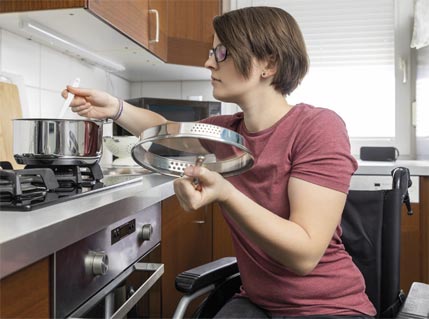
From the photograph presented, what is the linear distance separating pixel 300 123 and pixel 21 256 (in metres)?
0.58

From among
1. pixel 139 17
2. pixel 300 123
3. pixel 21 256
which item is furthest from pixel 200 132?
pixel 139 17

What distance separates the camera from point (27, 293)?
0.57 m

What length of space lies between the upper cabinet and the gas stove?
1.57ft

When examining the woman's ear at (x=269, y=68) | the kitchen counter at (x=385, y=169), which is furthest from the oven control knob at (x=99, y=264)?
the kitchen counter at (x=385, y=169)

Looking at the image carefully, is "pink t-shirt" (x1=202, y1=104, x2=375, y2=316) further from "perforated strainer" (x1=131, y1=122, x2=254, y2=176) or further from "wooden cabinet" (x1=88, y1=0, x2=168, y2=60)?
"wooden cabinet" (x1=88, y1=0, x2=168, y2=60)

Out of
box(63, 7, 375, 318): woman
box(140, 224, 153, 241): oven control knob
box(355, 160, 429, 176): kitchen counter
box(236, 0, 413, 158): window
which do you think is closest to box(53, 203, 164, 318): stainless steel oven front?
box(140, 224, 153, 241): oven control knob

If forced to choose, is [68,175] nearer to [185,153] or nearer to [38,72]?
[185,153]

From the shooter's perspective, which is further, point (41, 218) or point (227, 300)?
point (227, 300)

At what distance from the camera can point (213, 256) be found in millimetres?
1931

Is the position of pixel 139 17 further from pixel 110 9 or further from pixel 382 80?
pixel 382 80

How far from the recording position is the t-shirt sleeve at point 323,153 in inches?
30.6

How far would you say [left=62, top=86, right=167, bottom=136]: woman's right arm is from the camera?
3.46ft

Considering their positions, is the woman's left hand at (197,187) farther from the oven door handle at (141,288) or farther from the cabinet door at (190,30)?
the cabinet door at (190,30)

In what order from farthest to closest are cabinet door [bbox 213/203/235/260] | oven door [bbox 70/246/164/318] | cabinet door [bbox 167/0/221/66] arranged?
cabinet door [bbox 167/0/221/66]
cabinet door [bbox 213/203/235/260]
oven door [bbox 70/246/164/318]
